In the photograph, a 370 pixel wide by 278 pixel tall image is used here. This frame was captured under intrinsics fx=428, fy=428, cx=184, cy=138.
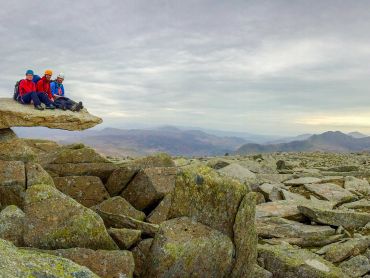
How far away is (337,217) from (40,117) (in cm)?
1937

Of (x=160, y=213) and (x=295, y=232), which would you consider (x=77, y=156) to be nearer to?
(x=160, y=213)

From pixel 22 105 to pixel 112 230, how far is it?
12.5 metres

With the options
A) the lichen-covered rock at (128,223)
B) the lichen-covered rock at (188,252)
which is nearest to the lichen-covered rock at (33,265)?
the lichen-covered rock at (188,252)

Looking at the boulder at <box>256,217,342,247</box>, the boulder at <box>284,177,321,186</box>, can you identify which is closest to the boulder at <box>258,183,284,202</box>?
the boulder at <box>284,177,321,186</box>

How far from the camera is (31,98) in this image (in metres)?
27.9

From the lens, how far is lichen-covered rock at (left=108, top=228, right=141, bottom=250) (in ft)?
61.0

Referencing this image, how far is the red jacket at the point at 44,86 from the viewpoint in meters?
28.4

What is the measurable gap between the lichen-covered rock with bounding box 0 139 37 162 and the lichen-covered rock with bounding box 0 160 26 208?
1660mm

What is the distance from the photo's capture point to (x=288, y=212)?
28406 mm

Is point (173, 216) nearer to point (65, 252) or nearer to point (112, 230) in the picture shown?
point (112, 230)

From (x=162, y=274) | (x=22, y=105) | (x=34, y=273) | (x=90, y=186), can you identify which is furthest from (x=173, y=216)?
(x=22, y=105)

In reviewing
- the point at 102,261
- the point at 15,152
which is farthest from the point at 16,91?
the point at 102,261

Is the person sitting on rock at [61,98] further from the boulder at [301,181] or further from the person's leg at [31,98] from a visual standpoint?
the boulder at [301,181]

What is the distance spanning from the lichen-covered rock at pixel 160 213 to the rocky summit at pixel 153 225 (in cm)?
8
